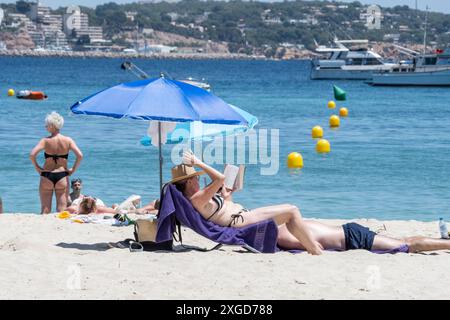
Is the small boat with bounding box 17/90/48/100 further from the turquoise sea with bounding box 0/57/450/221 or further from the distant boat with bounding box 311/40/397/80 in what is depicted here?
the distant boat with bounding box 311/40/397/80

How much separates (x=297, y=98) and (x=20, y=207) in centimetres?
3386

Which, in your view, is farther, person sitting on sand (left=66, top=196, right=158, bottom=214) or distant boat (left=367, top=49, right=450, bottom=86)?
distant boat (left=367, top=49, right=450, bottom=86)

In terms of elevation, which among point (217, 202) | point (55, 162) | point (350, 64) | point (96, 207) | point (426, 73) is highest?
point (217, 202)

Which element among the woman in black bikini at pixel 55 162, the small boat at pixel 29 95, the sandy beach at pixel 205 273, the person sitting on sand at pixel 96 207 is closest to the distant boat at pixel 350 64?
the small boat at pixel 29 95

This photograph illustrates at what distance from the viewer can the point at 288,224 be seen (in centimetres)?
786

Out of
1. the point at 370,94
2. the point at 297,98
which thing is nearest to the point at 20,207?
the point at 297,98

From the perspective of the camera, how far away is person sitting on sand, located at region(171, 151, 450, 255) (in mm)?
7746

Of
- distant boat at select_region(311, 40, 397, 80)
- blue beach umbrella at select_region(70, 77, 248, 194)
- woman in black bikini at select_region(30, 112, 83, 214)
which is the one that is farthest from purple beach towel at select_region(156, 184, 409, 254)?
distant boat at select_region(311, 40, 397, 80)

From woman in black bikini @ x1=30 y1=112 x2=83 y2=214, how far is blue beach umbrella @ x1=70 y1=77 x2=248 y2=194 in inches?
90.8

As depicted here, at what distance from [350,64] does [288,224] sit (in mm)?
58392

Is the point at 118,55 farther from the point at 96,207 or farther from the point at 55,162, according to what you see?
the point at 96,207

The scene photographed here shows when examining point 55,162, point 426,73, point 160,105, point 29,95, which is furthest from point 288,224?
point 426,73

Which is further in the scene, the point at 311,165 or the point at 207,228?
the point at 311,165
